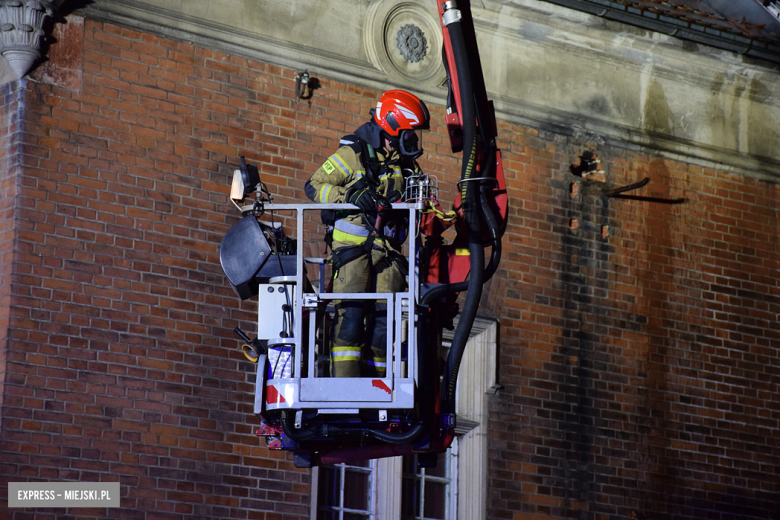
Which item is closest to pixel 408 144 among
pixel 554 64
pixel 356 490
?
pixel 356 490

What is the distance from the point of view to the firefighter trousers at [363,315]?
21.9 feet

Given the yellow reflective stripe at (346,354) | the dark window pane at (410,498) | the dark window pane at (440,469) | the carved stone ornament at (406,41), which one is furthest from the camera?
the carved stone ornament at (406,41)

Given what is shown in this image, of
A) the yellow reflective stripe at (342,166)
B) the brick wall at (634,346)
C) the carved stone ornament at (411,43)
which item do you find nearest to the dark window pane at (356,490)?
the brick wall at (634,346)

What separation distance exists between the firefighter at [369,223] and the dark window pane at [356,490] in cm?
284

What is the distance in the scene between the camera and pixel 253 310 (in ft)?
29.8

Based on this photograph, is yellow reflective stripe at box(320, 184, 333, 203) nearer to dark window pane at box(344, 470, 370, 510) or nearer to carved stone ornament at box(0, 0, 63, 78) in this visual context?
carved stone ornament at box(0, 0, 63, 78)

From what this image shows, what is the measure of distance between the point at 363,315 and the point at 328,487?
3002 millimetres

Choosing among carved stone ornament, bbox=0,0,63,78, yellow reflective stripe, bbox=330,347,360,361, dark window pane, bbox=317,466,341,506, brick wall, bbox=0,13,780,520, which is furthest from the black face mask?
dark window pane, bbox=317,466,341,506

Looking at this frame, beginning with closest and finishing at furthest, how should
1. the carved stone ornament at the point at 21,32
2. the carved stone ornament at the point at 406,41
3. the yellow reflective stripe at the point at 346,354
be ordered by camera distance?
1. the yellow reflective stripe at the point at 346,354
2. the carved stone ornament at the point at 21,32
3. the carved stone ornament at the point at 406,41

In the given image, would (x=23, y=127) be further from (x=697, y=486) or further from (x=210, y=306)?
(x=697, y=486)

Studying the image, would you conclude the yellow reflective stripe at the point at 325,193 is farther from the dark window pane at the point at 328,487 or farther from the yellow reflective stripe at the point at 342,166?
the dark window pane at the point at 328,487

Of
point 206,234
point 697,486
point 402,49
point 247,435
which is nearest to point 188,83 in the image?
point 206,234

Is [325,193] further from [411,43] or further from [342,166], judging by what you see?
[411,43]

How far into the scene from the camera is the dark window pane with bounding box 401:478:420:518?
9.64m
